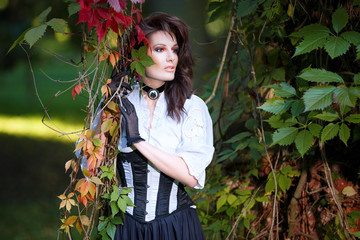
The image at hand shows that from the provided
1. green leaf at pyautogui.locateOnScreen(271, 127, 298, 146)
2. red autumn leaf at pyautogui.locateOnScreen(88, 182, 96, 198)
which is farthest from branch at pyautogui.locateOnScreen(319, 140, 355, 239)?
red autumn leaf at pyautogui.locateOnScreen(88, 182, 96, 198)

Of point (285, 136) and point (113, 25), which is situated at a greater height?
point (113, 25)

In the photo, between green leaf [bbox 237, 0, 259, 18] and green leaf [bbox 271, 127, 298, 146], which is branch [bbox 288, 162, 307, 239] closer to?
green leaf [bbox 271, 127, 298, 146]

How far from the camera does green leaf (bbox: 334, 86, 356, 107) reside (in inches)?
79.0

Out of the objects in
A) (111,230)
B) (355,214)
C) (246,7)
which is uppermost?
(246,7)

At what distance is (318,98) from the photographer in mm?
2047

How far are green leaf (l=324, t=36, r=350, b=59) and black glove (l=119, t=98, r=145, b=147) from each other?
91 centimetres

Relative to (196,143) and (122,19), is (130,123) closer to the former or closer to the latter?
(196,143)

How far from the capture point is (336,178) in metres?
2.89

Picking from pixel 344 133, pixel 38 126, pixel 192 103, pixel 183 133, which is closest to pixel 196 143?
pixel 183 133

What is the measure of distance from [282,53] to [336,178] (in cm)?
85

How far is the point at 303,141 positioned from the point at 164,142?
0.71 metres

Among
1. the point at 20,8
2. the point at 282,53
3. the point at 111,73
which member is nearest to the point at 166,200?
the point at 111,73

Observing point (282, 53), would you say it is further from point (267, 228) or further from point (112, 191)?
point (112, 191)

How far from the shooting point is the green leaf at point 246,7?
253 centimetres
